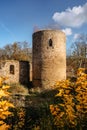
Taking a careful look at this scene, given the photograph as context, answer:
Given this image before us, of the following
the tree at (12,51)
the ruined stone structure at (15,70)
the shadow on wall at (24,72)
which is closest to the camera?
the ruined stone structure at (15,70)

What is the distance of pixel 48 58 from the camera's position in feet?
80.9

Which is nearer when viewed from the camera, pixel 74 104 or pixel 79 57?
pixel 74 104

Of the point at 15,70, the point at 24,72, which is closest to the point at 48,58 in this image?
the point at 24,72

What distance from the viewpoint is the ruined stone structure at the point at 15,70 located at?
25503mm

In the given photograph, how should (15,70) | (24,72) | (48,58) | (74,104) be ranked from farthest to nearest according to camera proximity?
(24,72) → (15,70) → (48,58) → (74,104)

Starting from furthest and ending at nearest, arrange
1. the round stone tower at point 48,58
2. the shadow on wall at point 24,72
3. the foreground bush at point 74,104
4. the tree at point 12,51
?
1. the tree at point 12,51
2. the shadow on wall at point 24,72
3. the round stone tower at point 48,58
4. the foreground bush at point 74,104

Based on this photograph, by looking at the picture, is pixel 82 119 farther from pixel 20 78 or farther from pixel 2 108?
pixel 20 78

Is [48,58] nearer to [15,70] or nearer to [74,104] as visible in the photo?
[15,70]

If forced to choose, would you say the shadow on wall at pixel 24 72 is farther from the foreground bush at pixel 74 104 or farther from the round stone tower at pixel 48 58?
the foreground bush at pixel 74 104

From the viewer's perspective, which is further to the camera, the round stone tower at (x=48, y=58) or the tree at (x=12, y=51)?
the tree at (x=12, y=51)

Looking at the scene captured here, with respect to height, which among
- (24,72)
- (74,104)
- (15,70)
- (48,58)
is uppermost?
(48,58)

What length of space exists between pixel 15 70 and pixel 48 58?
11.5 ft

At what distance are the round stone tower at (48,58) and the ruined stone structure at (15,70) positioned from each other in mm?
1831

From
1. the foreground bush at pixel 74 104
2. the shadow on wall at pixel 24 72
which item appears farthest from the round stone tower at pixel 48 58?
the foreground bush at pixel 74 104
